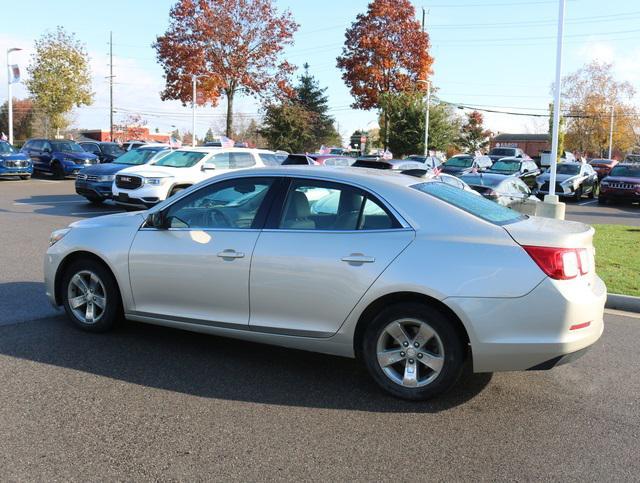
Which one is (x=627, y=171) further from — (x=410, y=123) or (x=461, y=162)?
(x=410, y=123)

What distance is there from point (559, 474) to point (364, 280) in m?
1.70

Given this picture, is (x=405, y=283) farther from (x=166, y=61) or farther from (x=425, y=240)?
(x=166, y=61)

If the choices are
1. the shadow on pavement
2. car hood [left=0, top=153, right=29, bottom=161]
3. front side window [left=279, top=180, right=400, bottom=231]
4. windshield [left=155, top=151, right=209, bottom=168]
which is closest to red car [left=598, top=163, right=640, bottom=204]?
windshield [left=155, top=151, right=209, bottom=168]

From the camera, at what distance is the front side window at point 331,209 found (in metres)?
4.47

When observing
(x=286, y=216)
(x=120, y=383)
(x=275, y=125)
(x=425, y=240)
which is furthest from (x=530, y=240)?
(x=275, y=125)

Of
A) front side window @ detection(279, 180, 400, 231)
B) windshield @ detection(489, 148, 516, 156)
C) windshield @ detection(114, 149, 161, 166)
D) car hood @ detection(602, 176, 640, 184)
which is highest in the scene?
windshield @ detection(489, 148, 516, 156)

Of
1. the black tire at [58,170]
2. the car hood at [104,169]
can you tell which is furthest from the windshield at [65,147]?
the car hood at [104,169]

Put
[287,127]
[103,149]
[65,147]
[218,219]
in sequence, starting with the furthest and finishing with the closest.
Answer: [287,127]
[103,149]
[65,147]
[218,219]

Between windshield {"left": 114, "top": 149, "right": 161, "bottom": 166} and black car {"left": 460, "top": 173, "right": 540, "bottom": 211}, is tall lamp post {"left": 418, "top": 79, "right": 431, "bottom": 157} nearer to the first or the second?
windshield {"left": 114, "top": 149, "right": 161, "bottom": 166}

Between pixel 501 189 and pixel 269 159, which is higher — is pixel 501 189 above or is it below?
below

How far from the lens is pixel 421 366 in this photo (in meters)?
4.28

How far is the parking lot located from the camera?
3.39 metres

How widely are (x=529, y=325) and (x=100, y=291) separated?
370cm

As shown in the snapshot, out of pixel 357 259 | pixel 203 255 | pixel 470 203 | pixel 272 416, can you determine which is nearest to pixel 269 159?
pixel 203 255
